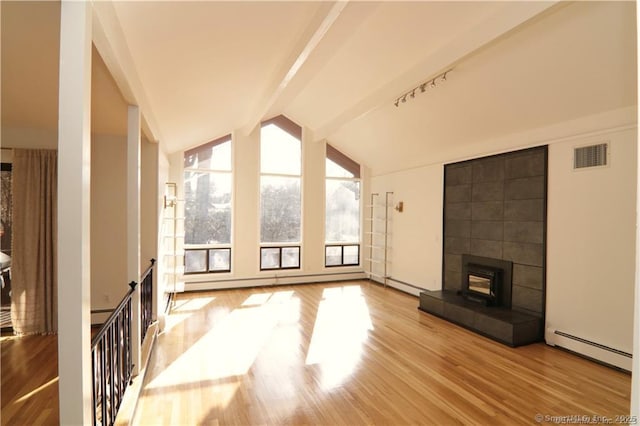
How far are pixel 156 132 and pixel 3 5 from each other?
2.68 meters

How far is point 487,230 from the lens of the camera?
5094mm

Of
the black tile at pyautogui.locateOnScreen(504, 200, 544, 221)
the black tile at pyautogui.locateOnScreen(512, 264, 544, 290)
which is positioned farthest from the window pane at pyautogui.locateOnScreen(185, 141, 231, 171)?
the black tile at pyautogui.locateOnScreen(512, 264, 544, 290)

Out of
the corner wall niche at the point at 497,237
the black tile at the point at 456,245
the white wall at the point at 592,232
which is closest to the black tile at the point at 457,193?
the corner wall niche at the point at 497,237

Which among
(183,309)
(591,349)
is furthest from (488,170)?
(183,309)

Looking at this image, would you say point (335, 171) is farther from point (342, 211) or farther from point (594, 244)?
point (594, 244)

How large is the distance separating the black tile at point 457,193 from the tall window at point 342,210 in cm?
268

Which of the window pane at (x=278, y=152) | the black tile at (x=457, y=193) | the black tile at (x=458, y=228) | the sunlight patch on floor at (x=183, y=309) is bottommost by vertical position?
the sunlight patch on floor at (x=183, y=309)

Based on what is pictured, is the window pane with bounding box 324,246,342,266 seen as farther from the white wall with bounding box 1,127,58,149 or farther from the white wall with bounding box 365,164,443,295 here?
the white wall with bounding box 1,127,58,149

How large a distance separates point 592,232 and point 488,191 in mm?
1534

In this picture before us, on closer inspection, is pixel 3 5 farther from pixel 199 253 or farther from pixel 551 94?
pixel 199 253

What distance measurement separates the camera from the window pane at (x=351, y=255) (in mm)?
8078

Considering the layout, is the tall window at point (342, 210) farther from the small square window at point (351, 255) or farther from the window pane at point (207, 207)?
the window pane at point (207, 207)

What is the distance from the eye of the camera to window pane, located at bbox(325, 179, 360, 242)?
791 centimetres

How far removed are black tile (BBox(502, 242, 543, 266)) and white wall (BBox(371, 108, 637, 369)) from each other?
14cm
